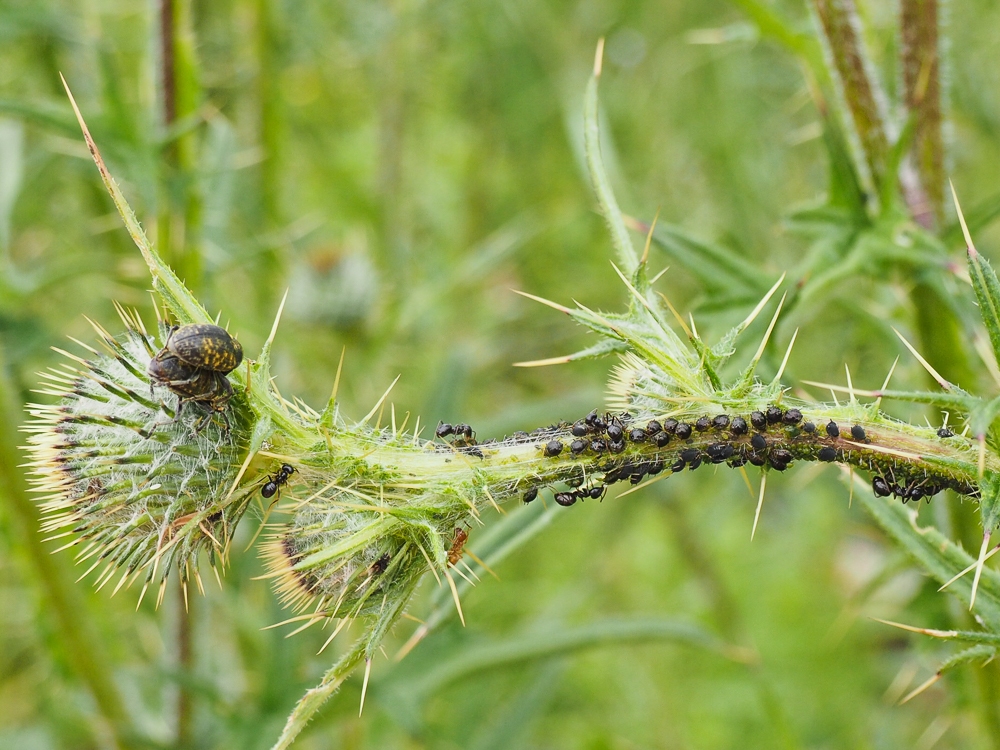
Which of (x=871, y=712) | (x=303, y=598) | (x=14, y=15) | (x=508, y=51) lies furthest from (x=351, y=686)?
(x=508, y=51)

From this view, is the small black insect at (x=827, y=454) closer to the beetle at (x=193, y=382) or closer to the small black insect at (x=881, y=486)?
the small black insect at (x=881, y=486)

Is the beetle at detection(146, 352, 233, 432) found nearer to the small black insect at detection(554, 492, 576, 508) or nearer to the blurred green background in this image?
the small black insect at detection(554, 492, 576, 508)

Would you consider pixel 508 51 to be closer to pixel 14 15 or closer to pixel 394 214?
pixel 394 214

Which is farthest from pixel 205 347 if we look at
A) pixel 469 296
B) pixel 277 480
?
pixel 469 296

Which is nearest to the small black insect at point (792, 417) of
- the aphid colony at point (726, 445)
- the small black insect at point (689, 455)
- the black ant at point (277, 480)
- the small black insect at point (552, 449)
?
the aphid colony at point (726, 445)


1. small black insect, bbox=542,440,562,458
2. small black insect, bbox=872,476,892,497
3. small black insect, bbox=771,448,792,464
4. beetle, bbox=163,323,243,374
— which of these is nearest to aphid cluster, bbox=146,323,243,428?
beetle, bbox=163,323,243,374
